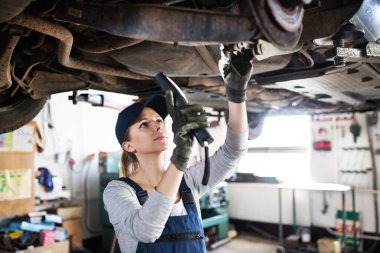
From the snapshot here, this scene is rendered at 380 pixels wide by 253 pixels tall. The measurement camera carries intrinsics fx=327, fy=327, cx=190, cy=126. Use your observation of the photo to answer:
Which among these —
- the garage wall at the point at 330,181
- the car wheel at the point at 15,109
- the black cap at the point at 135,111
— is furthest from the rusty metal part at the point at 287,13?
the garage wall at the point at 330,181

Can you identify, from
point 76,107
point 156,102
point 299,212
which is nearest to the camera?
point 156,102

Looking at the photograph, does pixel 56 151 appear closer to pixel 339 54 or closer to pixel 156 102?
pixel 156 102

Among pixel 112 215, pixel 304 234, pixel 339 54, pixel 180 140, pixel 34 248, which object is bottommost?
pixel 304 234

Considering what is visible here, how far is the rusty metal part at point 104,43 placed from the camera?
1121 millimetres

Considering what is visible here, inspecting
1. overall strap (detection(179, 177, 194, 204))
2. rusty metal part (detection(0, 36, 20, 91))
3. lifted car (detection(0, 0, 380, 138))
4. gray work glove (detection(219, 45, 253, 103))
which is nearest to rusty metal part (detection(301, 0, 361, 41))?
lifted car (detection(0, 0, 380, 138))

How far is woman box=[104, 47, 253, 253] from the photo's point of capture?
2.92 ft

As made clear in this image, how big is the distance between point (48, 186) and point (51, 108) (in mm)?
946

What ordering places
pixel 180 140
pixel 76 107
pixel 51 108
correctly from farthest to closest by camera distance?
pixel 76 107 < pixel 51 108 < pixel 180 140

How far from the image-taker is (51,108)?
390 cm

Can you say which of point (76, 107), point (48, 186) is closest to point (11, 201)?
point (48, 186)

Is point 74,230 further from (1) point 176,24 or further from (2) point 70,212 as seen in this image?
(1) point 176,24

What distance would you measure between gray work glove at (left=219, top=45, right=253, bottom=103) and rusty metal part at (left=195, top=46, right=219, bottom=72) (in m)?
0.27

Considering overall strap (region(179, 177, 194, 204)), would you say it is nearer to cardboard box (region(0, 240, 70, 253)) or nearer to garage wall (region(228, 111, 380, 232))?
cardboard box (region(0, 240, 70, 253))

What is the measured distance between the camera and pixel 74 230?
A: 11.6 feet
